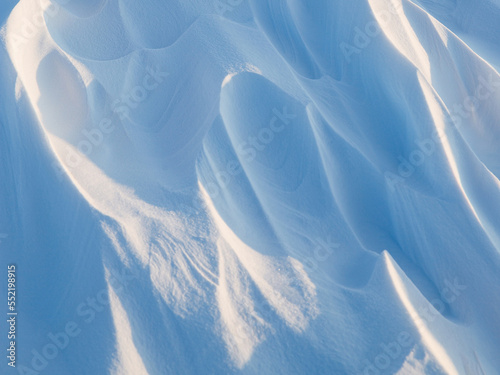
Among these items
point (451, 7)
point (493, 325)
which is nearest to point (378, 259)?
point (493, 325)

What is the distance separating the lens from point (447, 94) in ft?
6.43

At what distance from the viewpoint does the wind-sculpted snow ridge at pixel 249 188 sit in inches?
54.1

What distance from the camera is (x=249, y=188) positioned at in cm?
164

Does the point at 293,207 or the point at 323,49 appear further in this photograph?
the point at 323,49

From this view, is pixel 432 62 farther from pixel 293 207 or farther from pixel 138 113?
pixel 138 113

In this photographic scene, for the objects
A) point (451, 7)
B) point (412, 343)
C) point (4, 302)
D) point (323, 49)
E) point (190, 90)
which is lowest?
point (412, 343)

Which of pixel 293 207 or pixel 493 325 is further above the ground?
pixel 293 207

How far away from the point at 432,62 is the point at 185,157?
114cm

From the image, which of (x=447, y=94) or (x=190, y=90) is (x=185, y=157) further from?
(x=447, y=94)

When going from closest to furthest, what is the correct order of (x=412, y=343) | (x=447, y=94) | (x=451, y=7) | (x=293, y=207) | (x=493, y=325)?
(x=412, y=343) < (x=493, y=325) < (x=293, y=207) < (x=447, y=94) < (x=451, y=7)

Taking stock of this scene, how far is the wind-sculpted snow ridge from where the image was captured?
4.51ft

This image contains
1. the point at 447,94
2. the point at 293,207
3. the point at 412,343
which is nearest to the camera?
the point at 412,343

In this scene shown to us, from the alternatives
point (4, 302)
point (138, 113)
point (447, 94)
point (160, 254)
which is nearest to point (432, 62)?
point (447, 94)

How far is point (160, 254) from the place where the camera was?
1.46 m
